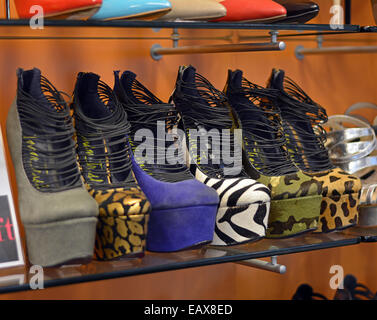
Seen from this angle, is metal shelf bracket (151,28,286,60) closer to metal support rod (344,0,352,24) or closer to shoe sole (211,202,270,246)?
shoe sole (211,202,270,246)

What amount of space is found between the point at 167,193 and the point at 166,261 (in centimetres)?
13

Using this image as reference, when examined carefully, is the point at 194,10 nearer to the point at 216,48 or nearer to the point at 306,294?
the point at 216,48

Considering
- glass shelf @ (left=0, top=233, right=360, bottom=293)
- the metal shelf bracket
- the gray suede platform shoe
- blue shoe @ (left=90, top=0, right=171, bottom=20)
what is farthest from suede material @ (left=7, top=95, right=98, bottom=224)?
the metal shelf bracket

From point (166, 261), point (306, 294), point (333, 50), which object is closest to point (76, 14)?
point (166, 261)

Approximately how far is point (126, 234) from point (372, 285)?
114cm

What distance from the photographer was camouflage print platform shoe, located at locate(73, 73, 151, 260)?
0.96 meters

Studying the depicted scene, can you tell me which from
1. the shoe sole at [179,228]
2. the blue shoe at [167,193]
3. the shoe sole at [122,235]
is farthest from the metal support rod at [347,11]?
the shoe sole at [122,235]

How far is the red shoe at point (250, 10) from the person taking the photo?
1.16 metres

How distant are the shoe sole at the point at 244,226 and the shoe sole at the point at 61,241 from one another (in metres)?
0.27

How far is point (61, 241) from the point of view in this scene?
0.91 metres
